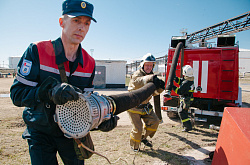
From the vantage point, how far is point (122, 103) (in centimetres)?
154

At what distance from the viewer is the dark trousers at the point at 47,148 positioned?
150 cm

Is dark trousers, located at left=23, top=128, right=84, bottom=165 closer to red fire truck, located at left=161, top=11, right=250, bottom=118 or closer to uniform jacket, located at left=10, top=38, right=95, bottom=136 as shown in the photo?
uniform jacket, located at left=10, top=38, right=95, bottom=136

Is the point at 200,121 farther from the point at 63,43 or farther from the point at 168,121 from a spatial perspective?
the point at 63,43

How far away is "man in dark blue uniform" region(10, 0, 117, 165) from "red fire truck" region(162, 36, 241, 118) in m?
4.76

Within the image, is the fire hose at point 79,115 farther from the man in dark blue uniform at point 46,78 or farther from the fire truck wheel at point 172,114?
the fire truck wheel at point 172,114

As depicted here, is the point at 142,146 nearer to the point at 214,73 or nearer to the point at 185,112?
the point at 185,112

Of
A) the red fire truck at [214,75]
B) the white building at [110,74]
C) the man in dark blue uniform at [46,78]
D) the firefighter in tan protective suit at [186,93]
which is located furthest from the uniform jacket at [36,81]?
the white building at [110,74]

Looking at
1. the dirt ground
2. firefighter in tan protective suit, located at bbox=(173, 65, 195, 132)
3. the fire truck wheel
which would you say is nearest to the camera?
the dirt ground

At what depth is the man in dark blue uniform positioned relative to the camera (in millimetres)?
1412

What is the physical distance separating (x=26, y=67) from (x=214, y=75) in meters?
5.71

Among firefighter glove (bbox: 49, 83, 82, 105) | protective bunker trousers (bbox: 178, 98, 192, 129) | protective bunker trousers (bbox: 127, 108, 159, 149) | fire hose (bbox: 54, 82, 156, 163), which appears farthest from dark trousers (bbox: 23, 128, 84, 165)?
protective bunker trousers (bbox: 178, 98, 192, 129)

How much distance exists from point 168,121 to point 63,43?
5.17m

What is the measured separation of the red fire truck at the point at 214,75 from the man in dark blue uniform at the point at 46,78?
15.6 feet

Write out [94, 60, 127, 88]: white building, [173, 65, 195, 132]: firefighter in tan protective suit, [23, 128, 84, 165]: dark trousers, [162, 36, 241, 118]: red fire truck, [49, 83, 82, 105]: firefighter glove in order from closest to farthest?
[49, 83, 82, 105]: firefighter glove
[23, 128, 84, 165]: dark trousers
[173, 65, 195, 132]: firefighter in tan protective suit
[162, 36, 241, 118]: red fire truck
[94, 60, 127, 88]: white building
